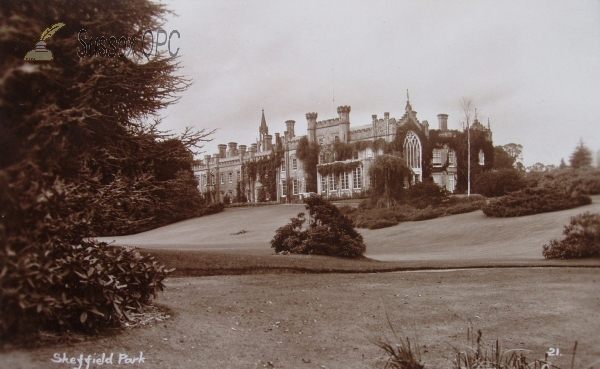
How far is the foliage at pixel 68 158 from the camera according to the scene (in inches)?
208

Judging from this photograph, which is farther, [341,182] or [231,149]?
[341,182]

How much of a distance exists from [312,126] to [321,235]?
3.41m

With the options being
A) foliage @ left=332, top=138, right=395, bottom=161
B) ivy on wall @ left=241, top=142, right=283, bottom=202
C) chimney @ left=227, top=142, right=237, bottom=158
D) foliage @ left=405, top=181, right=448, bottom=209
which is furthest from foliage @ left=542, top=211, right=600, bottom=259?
chimney @ left=227, top=142, right=237, bottom=158

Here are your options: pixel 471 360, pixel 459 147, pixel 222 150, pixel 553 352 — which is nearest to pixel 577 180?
pixel 459 147

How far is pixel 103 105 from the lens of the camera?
673 cm

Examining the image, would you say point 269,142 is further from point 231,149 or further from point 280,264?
point 280,264

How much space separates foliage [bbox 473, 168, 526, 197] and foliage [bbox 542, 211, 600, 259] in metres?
1.35

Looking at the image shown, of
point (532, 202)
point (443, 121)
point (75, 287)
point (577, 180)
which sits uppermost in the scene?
point (443, 121)

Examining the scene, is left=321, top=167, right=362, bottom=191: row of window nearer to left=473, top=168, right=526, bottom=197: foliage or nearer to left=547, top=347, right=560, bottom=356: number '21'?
left=473, top=168, right=526, bottom=197: foliage

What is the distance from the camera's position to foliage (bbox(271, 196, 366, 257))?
12859 millimetres

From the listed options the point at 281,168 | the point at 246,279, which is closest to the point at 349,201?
the point at 281,168

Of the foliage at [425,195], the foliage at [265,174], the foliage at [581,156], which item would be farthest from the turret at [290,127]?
the foliage at [581,156]

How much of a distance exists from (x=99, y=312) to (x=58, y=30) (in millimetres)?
3536

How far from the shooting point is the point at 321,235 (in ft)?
43.4
